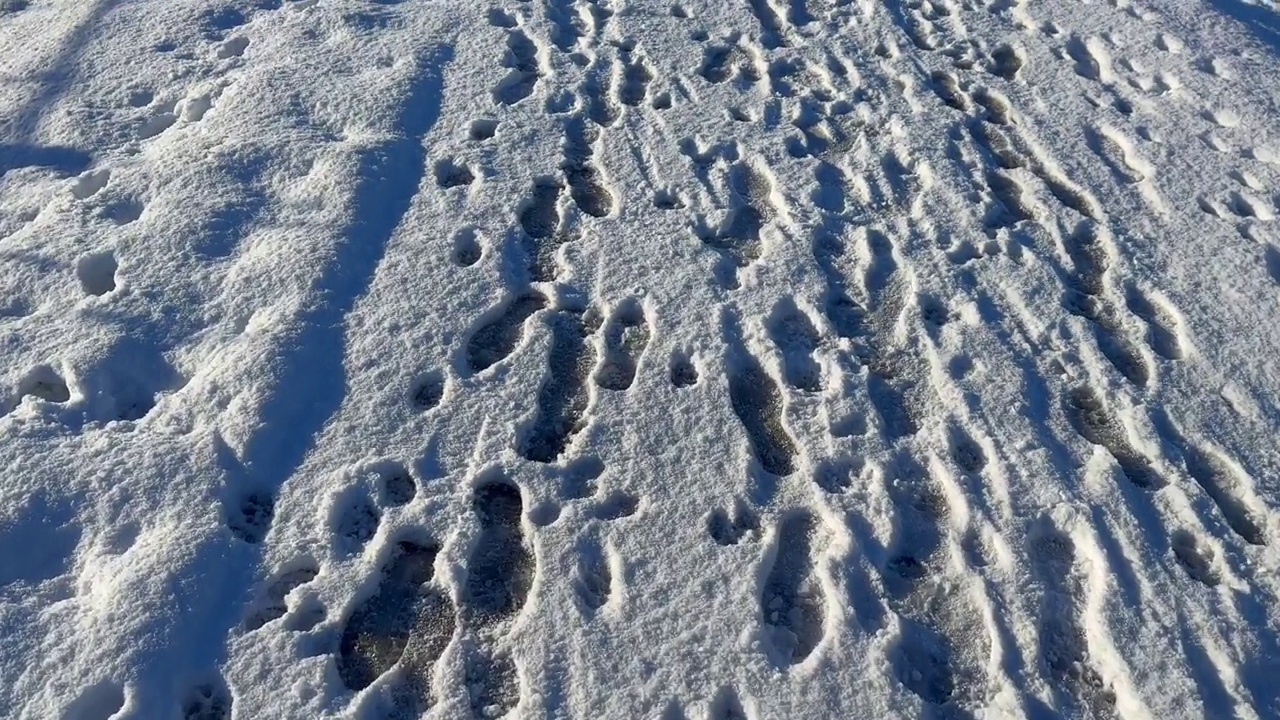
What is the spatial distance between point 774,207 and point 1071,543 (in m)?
1.48

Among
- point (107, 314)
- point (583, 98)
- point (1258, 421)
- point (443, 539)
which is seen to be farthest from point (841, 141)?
point (107, 314)

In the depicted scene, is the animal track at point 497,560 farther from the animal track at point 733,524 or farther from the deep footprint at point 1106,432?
the deep footprint at point 1106,432

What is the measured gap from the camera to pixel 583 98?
387 cm

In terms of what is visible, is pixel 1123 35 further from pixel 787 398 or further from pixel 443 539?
pixel 443 539

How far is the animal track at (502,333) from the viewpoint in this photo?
2899 mm

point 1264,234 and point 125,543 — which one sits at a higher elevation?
point 1264,234

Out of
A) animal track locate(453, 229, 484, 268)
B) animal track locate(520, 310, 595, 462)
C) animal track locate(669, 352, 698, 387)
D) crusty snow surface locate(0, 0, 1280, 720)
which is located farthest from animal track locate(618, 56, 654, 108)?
animal track locate(669, 352, 698, 387)

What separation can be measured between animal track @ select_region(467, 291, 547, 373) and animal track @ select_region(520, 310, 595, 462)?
3.8 inches

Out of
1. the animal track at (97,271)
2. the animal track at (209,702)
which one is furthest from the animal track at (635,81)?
the animal track at (209,702)

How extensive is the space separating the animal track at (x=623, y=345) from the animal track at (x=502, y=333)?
0.24m

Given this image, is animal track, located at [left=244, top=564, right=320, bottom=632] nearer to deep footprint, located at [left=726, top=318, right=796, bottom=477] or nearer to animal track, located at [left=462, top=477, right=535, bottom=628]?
animal track, located at [left=462, top=477, right=535, bottom=628]

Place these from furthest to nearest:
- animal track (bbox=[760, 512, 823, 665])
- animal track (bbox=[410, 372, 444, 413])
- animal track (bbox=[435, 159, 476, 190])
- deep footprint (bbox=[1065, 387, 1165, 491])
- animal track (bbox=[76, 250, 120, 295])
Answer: animal track (bbox=[435, 159, 476, 190]) → animal track (bbox=[76, 250, 120, 295]) → animal track (bbox=[410, 372, 444, 413]) → deep footprint (bbox=[1065, 387, 1165, 491]) → animal track (bbox=[760, 512, 823, 665])

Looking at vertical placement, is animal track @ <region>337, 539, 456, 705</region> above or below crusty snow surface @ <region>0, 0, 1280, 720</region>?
below

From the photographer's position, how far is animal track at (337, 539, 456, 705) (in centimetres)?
224
